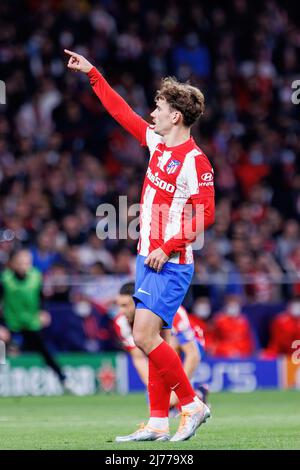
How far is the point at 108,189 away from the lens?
1995 cm

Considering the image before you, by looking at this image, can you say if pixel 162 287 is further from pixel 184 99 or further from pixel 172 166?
pixel 184 99

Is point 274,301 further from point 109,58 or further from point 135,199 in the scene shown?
point 109,58

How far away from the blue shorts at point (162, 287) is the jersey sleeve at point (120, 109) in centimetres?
100

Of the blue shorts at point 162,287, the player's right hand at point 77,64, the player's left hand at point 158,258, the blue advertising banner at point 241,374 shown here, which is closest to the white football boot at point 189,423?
the blue shorts at point 162,287

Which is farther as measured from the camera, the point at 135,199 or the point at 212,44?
the point at 212,44

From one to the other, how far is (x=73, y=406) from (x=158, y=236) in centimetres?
605

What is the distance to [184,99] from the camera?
8.53 meters

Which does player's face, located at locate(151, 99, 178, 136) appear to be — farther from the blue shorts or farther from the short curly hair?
the blue shorts

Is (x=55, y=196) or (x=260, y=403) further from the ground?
(x=55, y=196)

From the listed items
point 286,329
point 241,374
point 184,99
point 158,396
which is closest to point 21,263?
point 241,374

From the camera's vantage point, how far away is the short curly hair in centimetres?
853

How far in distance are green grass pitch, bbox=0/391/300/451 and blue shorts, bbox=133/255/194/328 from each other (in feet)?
3.11

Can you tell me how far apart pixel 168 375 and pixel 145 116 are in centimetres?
1360

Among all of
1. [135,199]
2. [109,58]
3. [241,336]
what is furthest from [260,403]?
[109,58]
